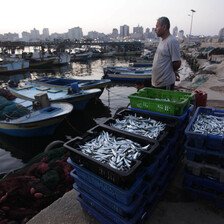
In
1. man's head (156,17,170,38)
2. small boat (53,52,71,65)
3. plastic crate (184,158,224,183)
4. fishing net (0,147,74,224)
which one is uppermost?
man's head (156,17,170,38)

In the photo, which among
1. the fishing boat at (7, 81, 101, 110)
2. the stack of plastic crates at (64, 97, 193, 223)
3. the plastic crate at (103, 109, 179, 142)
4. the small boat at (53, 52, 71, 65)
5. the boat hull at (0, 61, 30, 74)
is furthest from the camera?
the small boat at (53, 52, 71, 65)

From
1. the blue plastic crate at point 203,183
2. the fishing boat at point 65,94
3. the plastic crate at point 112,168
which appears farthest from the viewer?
the fishing boat at point 65,94

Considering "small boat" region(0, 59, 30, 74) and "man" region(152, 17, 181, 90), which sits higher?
"man" region(152, 17, 181, 90)

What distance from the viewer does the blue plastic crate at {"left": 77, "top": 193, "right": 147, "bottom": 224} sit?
2.36m

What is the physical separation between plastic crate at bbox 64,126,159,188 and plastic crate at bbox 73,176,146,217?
303 millimetres

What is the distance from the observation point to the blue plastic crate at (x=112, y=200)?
2.25 m

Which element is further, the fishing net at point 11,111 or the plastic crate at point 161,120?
the fishing net at point 11,111

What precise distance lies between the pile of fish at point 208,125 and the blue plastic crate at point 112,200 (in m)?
1.51

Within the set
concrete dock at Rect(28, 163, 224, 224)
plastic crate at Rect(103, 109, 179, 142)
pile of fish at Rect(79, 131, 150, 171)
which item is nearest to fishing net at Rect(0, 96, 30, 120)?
concrete dock at Rect(28, 163, 224, 224)

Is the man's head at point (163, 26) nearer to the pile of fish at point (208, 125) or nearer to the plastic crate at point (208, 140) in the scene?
the pile of fish at point (208, 125)

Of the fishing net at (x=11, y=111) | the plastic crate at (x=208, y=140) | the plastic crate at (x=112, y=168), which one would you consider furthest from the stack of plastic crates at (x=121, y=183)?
the fishing net at (x=11, y=111)

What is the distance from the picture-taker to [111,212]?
247 centimetres

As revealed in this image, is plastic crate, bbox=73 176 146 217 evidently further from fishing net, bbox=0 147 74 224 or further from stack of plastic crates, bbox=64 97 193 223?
fishing net, bbox=0 147 74 224

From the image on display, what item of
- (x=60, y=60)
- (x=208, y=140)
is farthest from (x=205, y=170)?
(x=60, y=60)
